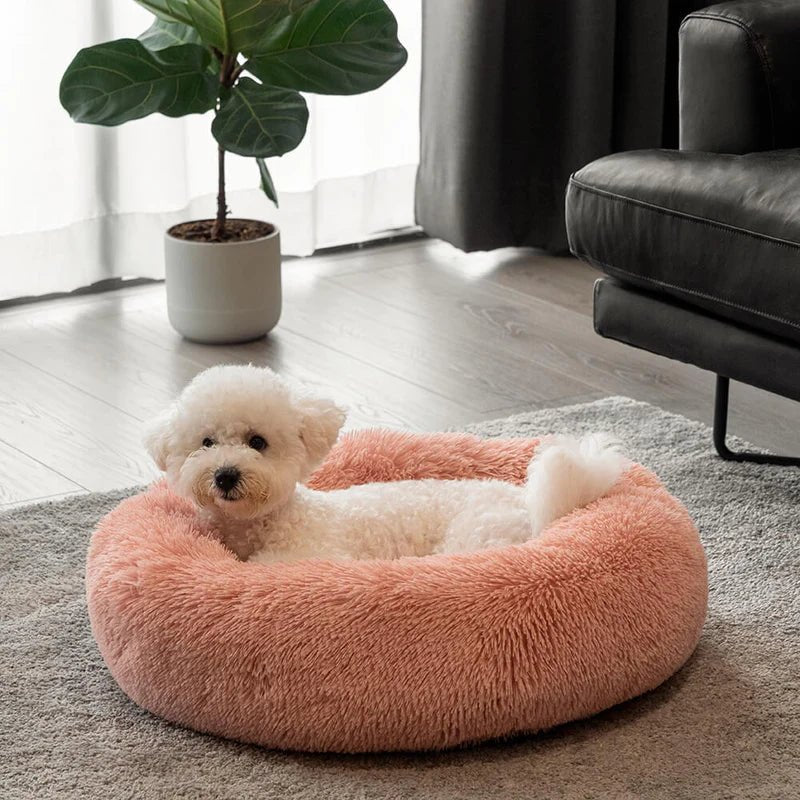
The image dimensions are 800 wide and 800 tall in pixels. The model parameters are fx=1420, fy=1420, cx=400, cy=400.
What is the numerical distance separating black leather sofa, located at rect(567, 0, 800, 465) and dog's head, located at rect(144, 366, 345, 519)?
2.18ft

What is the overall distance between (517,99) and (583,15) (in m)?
0.26

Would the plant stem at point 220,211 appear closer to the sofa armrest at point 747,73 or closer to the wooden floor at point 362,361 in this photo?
the wooden floor at point 362,361

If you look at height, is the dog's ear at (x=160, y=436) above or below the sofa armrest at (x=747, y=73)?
below

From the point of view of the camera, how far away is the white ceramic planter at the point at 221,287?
284 centimetres

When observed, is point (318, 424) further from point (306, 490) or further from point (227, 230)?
point (227, 230)

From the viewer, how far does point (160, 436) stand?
64.2 inches

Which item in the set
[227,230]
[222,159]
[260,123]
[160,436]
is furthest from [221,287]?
[160,436]

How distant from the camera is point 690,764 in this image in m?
1.47

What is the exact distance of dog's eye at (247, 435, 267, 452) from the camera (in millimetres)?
1616

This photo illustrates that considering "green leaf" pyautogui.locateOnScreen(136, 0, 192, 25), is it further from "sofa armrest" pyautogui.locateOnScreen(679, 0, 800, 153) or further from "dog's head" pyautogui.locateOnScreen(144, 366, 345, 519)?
"dog's head" pyautogui.locateOnScreen(144, 366, 345, 519)

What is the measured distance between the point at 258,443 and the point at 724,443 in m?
0.98

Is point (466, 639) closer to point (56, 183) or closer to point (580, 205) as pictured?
point (580, 205)

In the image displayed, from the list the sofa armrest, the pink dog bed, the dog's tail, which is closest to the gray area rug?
the pink dog bed

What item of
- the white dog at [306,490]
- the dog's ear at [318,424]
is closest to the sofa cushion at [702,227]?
the white dog at [306,490]
